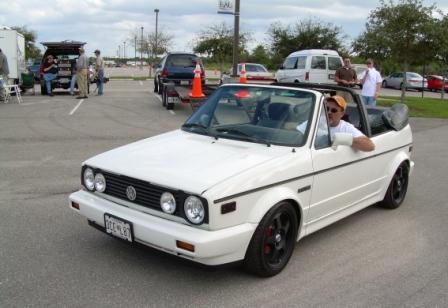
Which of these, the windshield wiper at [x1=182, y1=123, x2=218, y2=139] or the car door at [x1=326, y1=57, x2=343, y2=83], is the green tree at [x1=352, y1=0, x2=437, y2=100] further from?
the windshield wiper at [x1=182, y1=123, x2=218, y2=139]

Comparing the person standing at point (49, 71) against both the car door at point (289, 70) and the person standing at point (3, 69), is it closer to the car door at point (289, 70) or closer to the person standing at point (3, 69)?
the person standing at point (3, 69)

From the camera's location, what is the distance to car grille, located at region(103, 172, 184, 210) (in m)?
3.68

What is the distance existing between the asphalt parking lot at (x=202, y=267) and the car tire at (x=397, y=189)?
0.10m

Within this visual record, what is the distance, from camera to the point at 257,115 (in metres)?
4.80

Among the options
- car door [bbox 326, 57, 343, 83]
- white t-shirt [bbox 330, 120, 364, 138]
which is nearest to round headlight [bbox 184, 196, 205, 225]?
white t-shirt [bbox 330, 120, 364, 138]

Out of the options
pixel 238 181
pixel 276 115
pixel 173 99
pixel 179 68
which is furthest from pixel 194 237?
pixel 179 68

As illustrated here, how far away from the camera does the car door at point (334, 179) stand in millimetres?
4426

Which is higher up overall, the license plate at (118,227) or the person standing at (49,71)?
the person standing at (49,71)

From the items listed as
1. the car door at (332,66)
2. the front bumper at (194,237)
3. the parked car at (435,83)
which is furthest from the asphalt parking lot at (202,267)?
the parked car at (435,83)

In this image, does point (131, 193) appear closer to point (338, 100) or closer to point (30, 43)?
point (338, 100)

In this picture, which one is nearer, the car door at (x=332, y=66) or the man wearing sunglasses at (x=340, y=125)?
the man wearing sunglasses at (x=340, y=125)

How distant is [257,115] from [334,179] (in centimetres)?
97

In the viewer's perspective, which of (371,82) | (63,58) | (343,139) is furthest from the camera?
(63,58)

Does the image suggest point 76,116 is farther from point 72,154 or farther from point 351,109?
point 351,109
